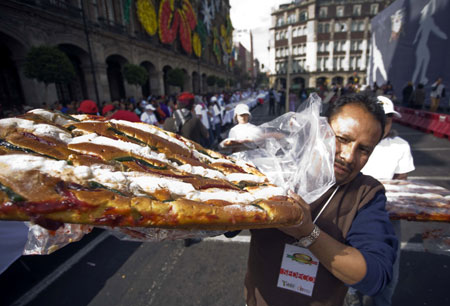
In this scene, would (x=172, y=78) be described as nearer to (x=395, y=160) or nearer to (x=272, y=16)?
(x=395, y=160)

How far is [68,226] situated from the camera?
1.06m

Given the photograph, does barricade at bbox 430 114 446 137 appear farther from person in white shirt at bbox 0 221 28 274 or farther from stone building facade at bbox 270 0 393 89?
stone building facade at bbox 270 0 393 89

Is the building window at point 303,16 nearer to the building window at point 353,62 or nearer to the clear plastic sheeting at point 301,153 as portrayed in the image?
the building window at point 353,62

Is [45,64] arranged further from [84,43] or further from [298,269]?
[298,269]

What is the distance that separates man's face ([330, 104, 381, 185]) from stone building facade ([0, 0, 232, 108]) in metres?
13.0

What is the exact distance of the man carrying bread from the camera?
3.06 feet

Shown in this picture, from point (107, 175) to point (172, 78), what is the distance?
19631 millimetres

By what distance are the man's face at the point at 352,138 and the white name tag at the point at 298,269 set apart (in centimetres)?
45

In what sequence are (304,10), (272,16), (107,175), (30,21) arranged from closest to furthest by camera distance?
(107,175), (30,21), (304,10), (272,16)

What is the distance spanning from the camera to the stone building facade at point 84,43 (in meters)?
9.52

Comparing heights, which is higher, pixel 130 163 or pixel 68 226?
pixel 130 163

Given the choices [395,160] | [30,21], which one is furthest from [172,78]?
[395,160]

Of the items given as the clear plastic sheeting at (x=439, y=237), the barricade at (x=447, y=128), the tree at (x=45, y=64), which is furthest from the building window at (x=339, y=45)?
the clear plastic sheeting at (x=439, y=237)

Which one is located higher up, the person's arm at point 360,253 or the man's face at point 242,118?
the man's face at point 242,118
